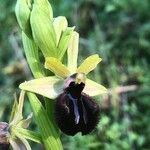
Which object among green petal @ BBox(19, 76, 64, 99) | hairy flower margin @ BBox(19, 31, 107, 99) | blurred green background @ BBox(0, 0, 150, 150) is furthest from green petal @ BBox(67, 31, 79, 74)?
blurred green background @ BBox(0, 0, 150, 150)

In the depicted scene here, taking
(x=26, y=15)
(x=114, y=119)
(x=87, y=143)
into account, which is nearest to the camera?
(x=26, y=15)

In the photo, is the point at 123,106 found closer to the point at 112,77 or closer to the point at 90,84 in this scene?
the point at 112,77

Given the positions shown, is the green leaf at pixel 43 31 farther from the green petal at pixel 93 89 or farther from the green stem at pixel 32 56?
the green petal at pixel 93 89

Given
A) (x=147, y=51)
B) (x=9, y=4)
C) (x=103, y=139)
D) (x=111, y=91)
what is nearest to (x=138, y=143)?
(x=103, y=139)

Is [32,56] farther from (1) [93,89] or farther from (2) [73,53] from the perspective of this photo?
(1) [93,89]

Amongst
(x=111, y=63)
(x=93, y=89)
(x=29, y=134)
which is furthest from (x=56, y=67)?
(x=111, y=63)

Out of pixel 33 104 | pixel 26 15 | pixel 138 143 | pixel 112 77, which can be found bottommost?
pixel 138 143

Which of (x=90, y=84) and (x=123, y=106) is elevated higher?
(x=90, y=84)

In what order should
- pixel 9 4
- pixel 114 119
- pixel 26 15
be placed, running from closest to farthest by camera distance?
pixel 26 15 → pixel 114 119 → pixel 9 4
